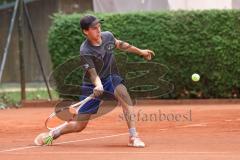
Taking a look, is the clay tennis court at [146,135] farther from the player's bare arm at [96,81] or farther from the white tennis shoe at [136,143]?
the player's bare arm at [96,81]

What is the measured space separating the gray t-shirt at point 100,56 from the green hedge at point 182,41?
342 inches

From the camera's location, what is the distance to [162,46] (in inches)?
727

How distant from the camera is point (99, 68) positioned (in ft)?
31.7

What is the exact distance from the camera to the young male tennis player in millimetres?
9477

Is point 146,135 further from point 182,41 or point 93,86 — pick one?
point 182,41

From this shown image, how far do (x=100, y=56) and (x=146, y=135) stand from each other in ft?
7.27

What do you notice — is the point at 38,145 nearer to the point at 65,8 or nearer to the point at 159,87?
the point at 159,87

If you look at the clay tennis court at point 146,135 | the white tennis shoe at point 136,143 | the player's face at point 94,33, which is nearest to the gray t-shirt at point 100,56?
the player's face at point 94,33

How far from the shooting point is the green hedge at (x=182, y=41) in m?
18.4

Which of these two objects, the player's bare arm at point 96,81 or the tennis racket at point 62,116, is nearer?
the player's bare arm at point 96,81

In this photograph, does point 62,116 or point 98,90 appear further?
point 62,116

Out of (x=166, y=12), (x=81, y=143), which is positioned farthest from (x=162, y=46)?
(x=81, y=143)

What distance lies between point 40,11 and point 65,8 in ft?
3.41

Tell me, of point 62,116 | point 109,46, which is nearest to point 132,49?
point 109,46
